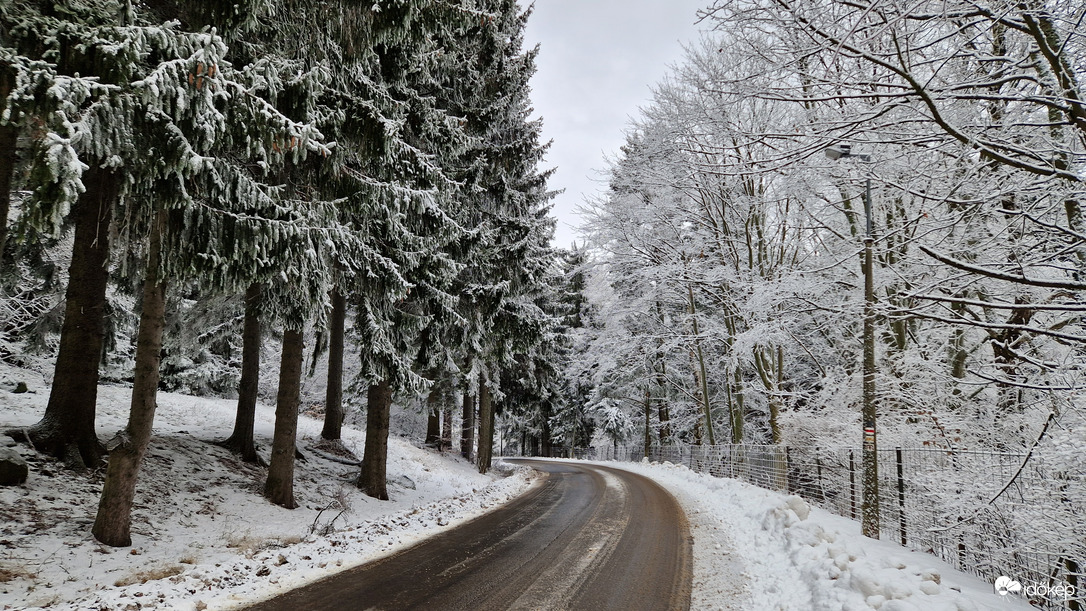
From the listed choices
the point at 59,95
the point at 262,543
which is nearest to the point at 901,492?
the point at 262,543

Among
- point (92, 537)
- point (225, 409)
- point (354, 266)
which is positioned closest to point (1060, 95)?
point (354, 266)

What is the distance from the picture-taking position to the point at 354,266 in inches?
395

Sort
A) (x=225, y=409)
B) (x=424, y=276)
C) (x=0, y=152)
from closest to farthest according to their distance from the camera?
(x=0, y=152)
(x=424, y=276)
(x=225, y=409)

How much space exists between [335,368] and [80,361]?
671 centimetres

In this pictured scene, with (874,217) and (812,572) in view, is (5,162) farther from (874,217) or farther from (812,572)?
(874,217)

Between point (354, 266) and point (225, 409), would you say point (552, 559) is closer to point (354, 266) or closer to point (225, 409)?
point (354, 266)

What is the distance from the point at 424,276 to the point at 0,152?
694 cm

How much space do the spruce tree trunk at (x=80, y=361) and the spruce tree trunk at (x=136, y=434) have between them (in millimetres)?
2448

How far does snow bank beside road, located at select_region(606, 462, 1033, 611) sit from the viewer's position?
510 centimetres

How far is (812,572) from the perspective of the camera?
6289 millimetres

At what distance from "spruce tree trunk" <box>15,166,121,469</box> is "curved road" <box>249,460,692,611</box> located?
18.8 feet

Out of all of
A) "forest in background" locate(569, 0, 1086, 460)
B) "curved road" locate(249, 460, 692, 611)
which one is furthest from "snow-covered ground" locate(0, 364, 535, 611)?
"forest in background" locate(569, 0, 1086, 460)

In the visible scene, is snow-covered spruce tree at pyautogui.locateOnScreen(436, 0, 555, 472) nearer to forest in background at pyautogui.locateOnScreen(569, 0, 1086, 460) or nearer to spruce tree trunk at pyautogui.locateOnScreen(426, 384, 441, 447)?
spruce tree trunk at pyautogui.locateOnScreen(426, 384, 441, 447)

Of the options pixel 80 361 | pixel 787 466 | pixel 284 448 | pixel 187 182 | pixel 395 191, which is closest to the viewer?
pixel 187 182
